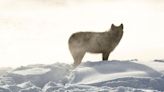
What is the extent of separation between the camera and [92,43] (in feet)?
78.4

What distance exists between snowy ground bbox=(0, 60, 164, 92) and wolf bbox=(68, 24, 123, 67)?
177cm

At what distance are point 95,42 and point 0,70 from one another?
4.52 m

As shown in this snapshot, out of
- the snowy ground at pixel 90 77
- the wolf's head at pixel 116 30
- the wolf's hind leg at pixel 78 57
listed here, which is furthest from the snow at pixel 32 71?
the wolf's head at pixel 116 30

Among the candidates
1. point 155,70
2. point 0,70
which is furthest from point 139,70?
point 0,70

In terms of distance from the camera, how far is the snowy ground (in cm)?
1881

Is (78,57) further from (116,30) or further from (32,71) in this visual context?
→ (32,71)

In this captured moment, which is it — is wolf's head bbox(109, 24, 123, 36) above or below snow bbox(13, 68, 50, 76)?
above

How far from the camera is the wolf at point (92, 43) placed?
78.1ft

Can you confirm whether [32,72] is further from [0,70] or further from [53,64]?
[0,70]

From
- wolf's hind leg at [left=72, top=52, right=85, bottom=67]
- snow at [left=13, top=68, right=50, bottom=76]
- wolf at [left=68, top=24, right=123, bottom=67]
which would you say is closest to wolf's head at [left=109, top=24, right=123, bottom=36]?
wolf at [left=68, top=24, right=123, bottom=67]

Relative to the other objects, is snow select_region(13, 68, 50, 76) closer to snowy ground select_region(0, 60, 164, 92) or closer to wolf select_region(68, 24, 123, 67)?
→ snowy ground select_region(0, 60, 164, 92)

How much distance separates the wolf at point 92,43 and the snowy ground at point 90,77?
1.77 meters

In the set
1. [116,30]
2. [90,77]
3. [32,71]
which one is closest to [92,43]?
[116,30]

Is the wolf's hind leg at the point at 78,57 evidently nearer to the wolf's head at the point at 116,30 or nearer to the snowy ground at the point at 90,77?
the snowy ground at the point at 90,77
